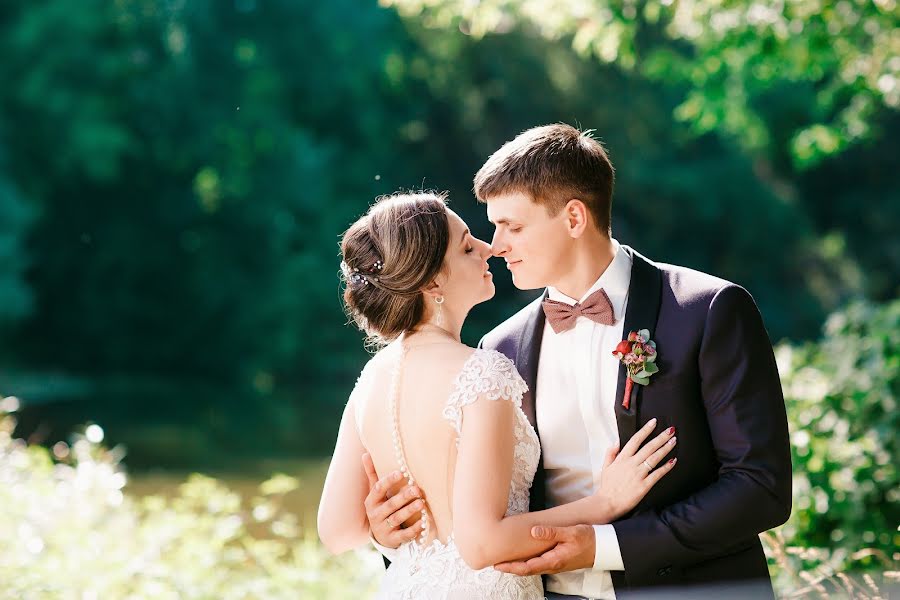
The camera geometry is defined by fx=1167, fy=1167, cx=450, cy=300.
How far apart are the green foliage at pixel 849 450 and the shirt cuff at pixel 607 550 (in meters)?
2.60

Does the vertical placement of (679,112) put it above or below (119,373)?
below

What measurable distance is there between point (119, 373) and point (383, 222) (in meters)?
22.9

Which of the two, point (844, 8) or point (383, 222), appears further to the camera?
point (844, 8)

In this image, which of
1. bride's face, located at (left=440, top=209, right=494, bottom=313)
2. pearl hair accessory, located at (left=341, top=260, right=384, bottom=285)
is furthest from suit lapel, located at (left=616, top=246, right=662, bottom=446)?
pearl hair accessory, located at (left=341, top=260, right=384, bottom=285)

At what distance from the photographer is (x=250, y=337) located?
24953mm

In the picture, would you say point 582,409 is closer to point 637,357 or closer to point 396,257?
point 637,357

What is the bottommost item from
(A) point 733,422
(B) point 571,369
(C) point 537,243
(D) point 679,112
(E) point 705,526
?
(E) point 705,526

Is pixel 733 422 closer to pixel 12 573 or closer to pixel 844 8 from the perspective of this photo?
pixel 12 573

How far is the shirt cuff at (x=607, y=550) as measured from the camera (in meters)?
2.81

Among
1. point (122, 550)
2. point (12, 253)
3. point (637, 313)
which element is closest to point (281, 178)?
point (12, 253)

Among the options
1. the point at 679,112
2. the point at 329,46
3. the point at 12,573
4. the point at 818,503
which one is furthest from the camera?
the point at 329,46

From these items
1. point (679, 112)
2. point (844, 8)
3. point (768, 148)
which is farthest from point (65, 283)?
point (844, 8)

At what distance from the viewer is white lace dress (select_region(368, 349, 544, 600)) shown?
2.76 meters

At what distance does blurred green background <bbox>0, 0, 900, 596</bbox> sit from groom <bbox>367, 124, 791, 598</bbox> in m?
16.7
